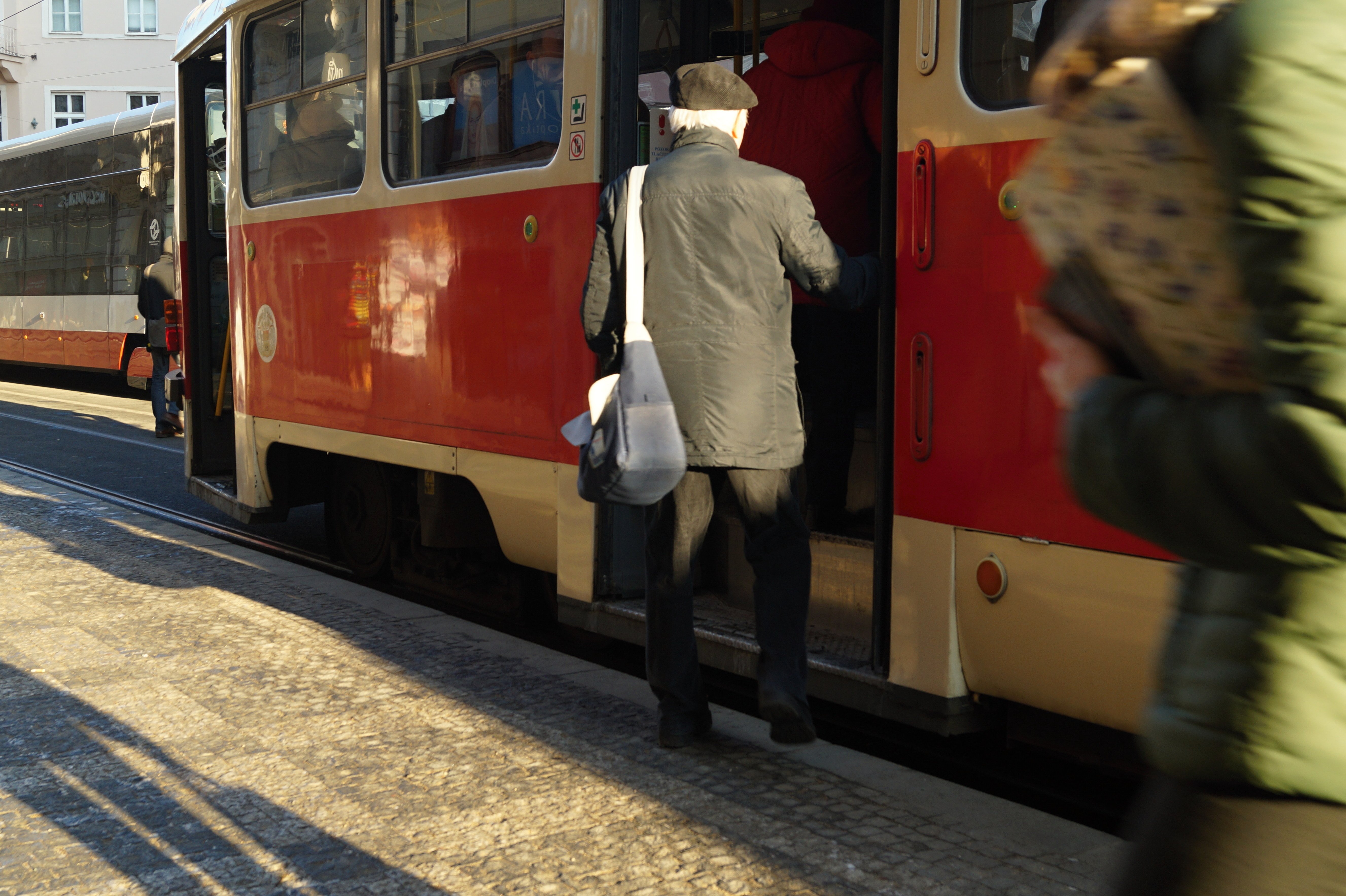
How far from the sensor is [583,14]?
446 cm

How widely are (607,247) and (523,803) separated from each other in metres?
1.54

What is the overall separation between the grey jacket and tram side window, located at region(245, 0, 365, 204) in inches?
97.6

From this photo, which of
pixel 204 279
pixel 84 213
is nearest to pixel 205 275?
pixel 204 279

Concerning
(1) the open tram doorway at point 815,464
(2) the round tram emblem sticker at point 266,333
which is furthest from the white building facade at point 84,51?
(1) the open tram doorway at point 815,464

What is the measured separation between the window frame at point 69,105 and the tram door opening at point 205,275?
4387 centimetres

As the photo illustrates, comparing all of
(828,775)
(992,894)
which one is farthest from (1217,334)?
(828,775)

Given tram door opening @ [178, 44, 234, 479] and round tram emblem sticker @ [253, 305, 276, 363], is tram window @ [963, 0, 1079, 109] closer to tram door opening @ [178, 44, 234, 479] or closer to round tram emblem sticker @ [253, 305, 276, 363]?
round tram emblem sticker @ [253, 305, 276, 363]

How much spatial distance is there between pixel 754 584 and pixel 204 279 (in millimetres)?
5230

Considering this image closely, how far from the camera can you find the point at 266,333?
6.64 m

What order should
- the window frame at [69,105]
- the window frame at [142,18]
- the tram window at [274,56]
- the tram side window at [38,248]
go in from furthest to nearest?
the window frame at [69,105] < the window frame at [142,18] < the tram side window at [38,248] < the tram window at [274,56]

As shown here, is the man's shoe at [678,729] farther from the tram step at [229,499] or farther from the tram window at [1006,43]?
the tram step at [229,499]

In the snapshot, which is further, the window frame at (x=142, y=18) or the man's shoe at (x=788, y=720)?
the window frame at (x=142, y=18)

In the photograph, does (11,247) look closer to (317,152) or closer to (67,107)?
(317,152)

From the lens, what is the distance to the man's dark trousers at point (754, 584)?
3.63m
